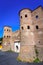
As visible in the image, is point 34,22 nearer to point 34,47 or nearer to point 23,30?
point 23,30

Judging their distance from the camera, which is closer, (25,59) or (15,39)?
(25,59)

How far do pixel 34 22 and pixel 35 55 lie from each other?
6.66 meters

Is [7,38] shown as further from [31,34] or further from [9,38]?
[31,34]

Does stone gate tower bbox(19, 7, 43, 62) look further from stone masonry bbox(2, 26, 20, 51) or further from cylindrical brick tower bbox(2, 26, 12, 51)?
cylindrical brick tower bbox(2, 26, 12, 51)

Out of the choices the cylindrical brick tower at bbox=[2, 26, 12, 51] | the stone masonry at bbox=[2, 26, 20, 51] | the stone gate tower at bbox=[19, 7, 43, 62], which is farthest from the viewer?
the cylindrical brick tower at bbox=[2, 26, 12, 51]

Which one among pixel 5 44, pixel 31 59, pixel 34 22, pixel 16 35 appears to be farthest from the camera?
pixel 5 44

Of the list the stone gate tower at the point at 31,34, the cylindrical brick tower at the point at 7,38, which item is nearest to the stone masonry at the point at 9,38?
the cylindrical brick tower at the point at 7,38

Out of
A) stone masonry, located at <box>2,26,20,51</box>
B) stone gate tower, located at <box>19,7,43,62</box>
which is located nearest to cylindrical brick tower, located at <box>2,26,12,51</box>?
stone masonry, located at <box>2,26,20,51</box>

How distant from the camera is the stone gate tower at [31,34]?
2442 cm

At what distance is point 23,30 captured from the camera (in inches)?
1018

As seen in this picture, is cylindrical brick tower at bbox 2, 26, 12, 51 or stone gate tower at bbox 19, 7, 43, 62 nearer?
stone gate tower at bbox 19, 7, 43, 62

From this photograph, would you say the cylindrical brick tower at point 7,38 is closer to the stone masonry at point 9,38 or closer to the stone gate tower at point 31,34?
the stone masonry at point 9,38

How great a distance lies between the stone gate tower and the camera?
80.1 feet

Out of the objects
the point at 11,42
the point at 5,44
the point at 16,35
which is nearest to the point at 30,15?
the point at 16,35
